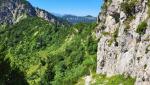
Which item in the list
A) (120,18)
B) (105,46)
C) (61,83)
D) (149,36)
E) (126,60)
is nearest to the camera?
(149,36)

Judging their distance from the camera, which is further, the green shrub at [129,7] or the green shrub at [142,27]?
the green shrub at [129,7]

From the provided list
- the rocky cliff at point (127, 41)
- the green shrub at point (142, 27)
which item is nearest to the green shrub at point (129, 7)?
the rocky cliff at point (127, 41)

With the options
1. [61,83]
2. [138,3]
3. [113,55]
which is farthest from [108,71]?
[61,83]

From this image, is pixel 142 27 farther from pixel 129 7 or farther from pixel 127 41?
pixel 129 7

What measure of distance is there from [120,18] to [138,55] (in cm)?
2457

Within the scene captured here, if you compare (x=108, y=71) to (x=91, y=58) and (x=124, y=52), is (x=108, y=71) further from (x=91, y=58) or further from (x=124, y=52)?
(x=91, y=58)

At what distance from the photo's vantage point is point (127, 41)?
11575 cm

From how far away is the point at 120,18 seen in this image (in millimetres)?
124875

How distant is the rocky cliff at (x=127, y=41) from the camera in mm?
99694

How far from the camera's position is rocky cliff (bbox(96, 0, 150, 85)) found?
327 feet

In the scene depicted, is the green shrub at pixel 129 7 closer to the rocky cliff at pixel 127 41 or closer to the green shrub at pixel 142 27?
the rocky cliff at pixel 127 41

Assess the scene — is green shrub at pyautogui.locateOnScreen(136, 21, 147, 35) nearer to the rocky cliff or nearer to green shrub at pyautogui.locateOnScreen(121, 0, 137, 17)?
the rocky cliff

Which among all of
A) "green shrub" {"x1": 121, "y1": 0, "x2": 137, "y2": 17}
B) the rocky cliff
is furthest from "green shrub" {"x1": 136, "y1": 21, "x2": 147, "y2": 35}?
"green shrub" {"x1": 121, "y1": 0, "x2": 137, "y2": 17}

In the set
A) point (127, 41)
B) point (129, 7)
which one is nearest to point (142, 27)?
point (127, 41)
